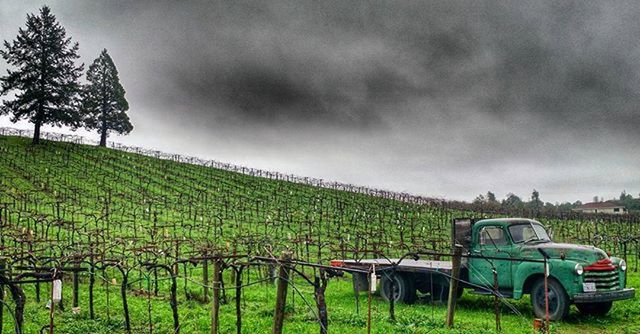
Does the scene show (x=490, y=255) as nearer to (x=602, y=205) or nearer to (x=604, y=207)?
(x=604, y=207)

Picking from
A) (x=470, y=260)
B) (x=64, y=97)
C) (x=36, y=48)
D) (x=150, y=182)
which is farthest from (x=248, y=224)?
(x=36, y=48)

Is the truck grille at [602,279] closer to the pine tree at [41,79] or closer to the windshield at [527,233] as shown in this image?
the windshield at [527,233]

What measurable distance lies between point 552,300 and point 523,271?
79 centimetres

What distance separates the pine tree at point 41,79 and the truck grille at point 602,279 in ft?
157

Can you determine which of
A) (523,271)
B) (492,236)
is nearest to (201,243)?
(492,236)

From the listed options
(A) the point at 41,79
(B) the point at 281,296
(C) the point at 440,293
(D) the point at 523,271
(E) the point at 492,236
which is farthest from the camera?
(A) the point at 41,79

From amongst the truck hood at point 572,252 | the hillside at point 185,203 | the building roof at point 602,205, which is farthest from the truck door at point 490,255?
the building roof at point 602,205

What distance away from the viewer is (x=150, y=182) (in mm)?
40344

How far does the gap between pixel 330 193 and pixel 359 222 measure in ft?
45.9

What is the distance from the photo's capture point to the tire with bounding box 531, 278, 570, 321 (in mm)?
10188

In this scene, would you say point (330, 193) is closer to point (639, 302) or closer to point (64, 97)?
point (64, 97)

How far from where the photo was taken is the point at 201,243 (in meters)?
20.5

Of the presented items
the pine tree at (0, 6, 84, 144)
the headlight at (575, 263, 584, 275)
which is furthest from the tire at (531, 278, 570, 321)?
the pine tree at (0, 6, 84, 144)

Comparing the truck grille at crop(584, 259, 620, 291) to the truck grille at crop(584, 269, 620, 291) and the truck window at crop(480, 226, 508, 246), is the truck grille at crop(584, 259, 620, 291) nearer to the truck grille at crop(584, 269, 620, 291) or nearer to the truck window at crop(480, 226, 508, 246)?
the truck grille at crop(584, 269, 620, 291)
